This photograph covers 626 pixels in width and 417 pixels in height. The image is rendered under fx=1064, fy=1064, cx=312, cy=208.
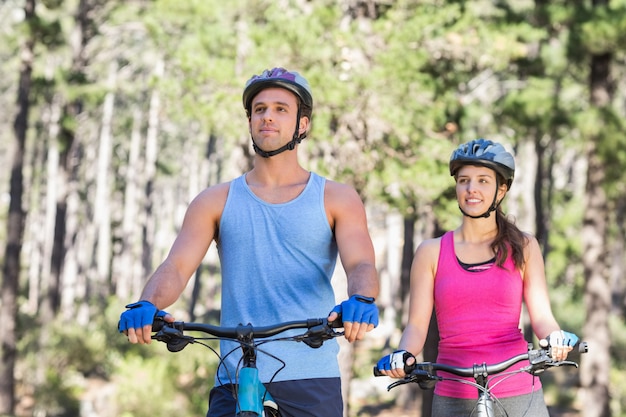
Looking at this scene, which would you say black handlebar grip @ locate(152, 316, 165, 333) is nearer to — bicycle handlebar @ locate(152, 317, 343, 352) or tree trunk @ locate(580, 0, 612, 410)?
bicycle handlebar @ locate(152, 317, 343, 352)

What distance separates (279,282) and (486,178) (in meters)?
1.44

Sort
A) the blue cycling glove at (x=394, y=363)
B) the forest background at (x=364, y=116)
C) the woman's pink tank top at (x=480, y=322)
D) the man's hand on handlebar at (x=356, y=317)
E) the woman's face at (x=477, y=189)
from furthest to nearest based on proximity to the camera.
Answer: the forest background at (x=364, y=116)
the woman's face at (x=477, y=189)
the woman's pink tank top at (x=480, y=322)
the blue cycling glove at (x=394, y=363)
the man's hand on handlebar at (x=356, y=317)

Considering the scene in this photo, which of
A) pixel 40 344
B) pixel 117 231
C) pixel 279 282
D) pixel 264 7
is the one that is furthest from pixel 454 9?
pixel 117 231

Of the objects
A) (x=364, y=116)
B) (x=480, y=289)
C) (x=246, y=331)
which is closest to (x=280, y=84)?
(x=246, y=331)

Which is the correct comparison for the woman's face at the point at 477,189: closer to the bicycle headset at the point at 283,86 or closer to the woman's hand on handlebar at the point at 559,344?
the woman's hand on handlebar at the point at 559,344

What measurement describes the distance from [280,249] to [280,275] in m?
0.10

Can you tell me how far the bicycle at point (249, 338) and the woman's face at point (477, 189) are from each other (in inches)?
61.7

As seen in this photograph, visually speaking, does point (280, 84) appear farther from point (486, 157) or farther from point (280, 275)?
point (486, 157)

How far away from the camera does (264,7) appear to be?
18.7m

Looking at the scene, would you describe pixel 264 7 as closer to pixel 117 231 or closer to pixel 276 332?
pixel 276 332

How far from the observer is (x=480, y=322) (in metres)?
4.85

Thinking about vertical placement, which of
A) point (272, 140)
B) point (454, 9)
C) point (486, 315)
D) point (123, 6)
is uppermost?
point (123, 6)

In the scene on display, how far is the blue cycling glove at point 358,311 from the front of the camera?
3572 millimetres

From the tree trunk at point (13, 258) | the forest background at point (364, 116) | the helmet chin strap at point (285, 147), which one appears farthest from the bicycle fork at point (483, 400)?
the tree trunk at point (13, 258)
